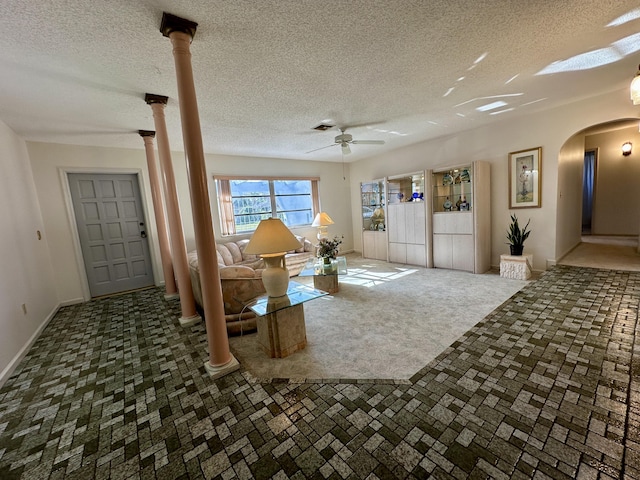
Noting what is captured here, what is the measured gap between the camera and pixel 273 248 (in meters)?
2.13

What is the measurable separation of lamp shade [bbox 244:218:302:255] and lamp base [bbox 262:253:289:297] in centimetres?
15

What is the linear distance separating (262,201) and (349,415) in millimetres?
5026

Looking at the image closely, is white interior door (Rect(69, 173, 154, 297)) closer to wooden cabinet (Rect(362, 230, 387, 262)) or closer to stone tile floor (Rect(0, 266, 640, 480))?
stone tile floor (Rect(0, 266, 640, 480))

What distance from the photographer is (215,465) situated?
1.35 meters

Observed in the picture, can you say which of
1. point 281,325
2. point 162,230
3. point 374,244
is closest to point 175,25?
point 281,325

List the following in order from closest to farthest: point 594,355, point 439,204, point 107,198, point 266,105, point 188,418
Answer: point 188,418, point 594,355, point 266,105, point 107,198, point 439,204

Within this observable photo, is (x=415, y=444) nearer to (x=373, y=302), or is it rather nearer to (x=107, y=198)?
(x=373, y=302)

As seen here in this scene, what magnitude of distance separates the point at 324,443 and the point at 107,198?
16.9 ft

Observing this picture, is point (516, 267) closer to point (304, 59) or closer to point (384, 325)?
point (384, 325)

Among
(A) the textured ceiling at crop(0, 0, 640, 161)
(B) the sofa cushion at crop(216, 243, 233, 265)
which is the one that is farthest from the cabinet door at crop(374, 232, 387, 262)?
(B) the sofa cushion at crop(216, 243, 233, 265)

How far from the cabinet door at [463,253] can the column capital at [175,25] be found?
4.73 m

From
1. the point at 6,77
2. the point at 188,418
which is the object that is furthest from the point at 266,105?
the point at 188,418

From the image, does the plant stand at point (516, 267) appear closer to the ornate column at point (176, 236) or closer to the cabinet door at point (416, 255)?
the cabinet door at point (416, 255)

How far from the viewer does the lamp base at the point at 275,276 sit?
231 centimetres
